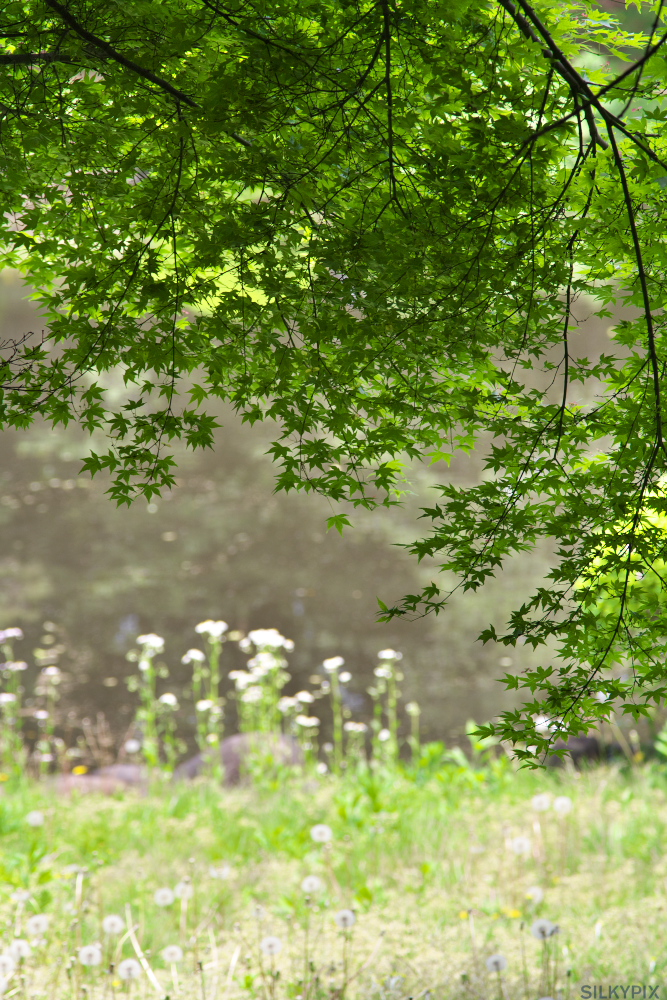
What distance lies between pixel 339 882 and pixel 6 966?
184 cm

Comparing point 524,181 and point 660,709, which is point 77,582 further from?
point 524,181

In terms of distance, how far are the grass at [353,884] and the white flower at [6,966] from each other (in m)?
0.07

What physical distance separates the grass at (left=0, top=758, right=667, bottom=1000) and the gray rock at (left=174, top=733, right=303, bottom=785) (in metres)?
0.26

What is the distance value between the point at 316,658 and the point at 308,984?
16.1ft

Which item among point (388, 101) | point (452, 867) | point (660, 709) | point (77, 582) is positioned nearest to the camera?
point (388, 101)

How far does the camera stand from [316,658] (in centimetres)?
804

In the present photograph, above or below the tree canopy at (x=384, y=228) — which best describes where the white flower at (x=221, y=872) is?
below

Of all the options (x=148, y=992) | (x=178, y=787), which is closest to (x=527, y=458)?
(x=148, y=992)

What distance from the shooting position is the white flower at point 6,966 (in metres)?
2.94

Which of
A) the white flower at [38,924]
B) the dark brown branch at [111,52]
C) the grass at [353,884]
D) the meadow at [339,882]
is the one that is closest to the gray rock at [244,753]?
the meadow at [339,882]

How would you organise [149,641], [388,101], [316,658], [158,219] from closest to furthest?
1. [388,101]
2. [158,219]
3. [149,641]
4. [316,658]

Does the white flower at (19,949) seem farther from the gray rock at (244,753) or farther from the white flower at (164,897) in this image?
the gray rock at (244,753)

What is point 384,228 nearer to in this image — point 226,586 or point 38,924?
point 38,924

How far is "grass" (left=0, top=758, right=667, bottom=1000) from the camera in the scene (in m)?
3.19
